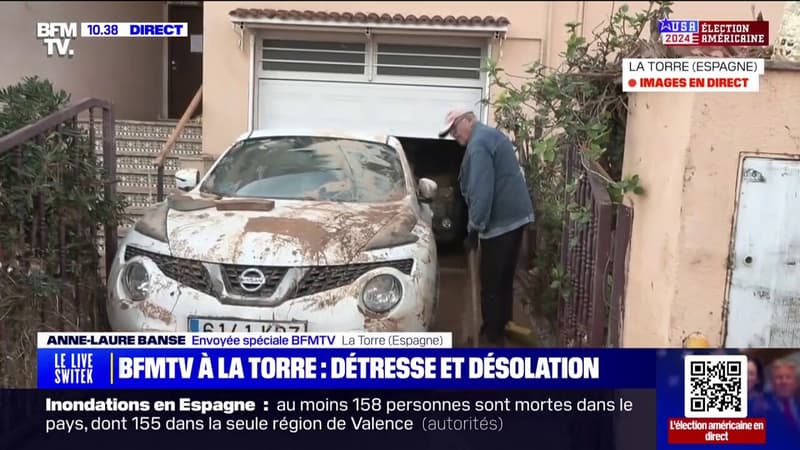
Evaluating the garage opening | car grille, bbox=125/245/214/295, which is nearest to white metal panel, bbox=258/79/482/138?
the garage opening

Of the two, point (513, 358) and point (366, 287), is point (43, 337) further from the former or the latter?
point (513, 358)

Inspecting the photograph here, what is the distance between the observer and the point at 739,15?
359 centimetres

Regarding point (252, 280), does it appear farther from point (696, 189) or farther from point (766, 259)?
point (766, 259)

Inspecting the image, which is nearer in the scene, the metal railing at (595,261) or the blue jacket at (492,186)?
the metal railing at (595,261)

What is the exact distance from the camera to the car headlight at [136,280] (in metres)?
3.44

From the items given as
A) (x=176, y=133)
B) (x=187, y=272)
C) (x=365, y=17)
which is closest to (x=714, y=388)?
(x=187, y=272)

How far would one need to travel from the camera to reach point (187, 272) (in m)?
3.40

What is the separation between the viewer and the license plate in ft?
10.6

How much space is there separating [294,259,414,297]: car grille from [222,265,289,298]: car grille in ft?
0.35

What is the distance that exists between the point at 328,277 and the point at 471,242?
158cm

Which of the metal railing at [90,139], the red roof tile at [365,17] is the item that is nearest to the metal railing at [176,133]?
the metal railing at [90,139]
